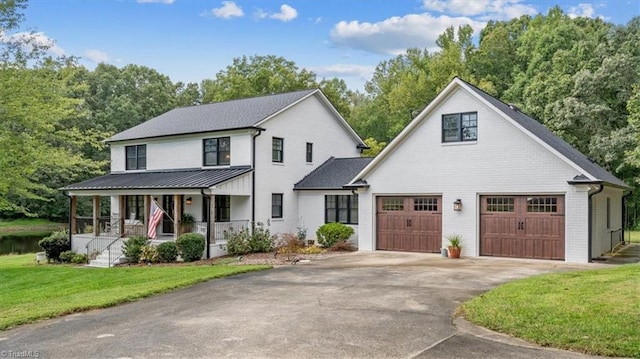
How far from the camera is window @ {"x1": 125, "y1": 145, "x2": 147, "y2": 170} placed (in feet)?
85.7

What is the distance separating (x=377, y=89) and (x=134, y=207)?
1489 inches

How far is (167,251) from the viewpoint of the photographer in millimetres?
19391

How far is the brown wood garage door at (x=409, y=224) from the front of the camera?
1856cm

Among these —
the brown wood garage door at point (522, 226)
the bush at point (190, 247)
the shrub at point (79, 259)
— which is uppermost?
the brown wood garage door at point (522, 226)

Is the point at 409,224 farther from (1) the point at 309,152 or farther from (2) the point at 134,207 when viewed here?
(2) the point at 134,207

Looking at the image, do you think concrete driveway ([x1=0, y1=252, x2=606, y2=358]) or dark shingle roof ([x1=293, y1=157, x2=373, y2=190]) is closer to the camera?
concrete driveway ([x1=0, y1=252, x2=606, y2=358])

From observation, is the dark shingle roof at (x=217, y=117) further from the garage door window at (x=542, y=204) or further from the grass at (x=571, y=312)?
the grass at (x=571, y=312)

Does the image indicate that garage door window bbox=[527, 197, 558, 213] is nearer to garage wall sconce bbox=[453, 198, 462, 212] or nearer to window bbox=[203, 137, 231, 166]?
garage wall sconce bbox=[453, 198, 462, 212]

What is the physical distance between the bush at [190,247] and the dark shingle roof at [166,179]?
2.00 metres

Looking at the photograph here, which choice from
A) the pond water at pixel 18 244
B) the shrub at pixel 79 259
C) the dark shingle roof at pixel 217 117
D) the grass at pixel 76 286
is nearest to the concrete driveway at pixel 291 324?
the grass at pixel 76 286

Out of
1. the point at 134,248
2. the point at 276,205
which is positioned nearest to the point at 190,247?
the point at 134,248

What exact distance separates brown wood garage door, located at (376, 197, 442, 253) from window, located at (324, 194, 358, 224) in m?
2.56

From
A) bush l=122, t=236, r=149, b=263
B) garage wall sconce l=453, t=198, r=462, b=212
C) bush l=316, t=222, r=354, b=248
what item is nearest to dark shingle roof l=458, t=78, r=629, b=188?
garage wall sconce l=453, t=198, r=462, b=212

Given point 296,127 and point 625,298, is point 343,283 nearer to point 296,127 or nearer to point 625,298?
point 625,298
